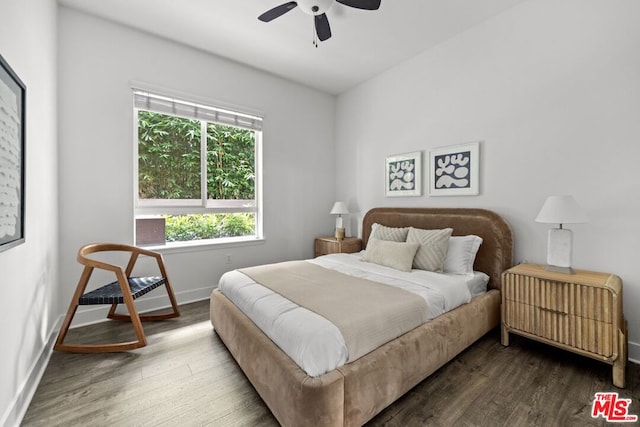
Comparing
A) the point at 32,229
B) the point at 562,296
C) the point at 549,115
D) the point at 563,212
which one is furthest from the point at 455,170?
the point at 32,229

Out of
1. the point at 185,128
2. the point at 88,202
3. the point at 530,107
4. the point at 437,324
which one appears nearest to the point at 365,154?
the point at 530,107

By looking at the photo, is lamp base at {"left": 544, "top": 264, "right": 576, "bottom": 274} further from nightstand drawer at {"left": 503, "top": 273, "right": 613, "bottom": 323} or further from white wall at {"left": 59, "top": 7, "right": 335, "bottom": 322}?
white wall at {"left": 59, "top": 7, "right": 335, "bottom": 322}

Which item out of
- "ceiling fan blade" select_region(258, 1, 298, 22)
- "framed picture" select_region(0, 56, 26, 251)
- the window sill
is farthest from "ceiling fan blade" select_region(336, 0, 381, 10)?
the window sill

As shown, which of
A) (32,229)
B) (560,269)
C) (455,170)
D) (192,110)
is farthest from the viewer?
(192,110)

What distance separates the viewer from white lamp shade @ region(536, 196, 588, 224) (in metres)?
1.94

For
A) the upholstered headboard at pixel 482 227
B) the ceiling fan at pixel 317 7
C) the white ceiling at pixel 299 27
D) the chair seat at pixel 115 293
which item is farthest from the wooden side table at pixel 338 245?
the ceiling fan at pixel 317 7

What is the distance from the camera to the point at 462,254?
260 cm

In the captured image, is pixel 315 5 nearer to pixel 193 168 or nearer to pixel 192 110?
pixel 192 110

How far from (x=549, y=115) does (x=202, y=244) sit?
381cm

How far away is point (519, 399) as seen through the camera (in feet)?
5.39

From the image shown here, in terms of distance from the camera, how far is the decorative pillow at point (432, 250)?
2596 mm

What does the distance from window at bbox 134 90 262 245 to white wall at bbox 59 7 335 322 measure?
0.51 feet

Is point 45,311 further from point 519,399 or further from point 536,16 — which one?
point 536,16

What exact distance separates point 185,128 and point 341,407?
131 inches
